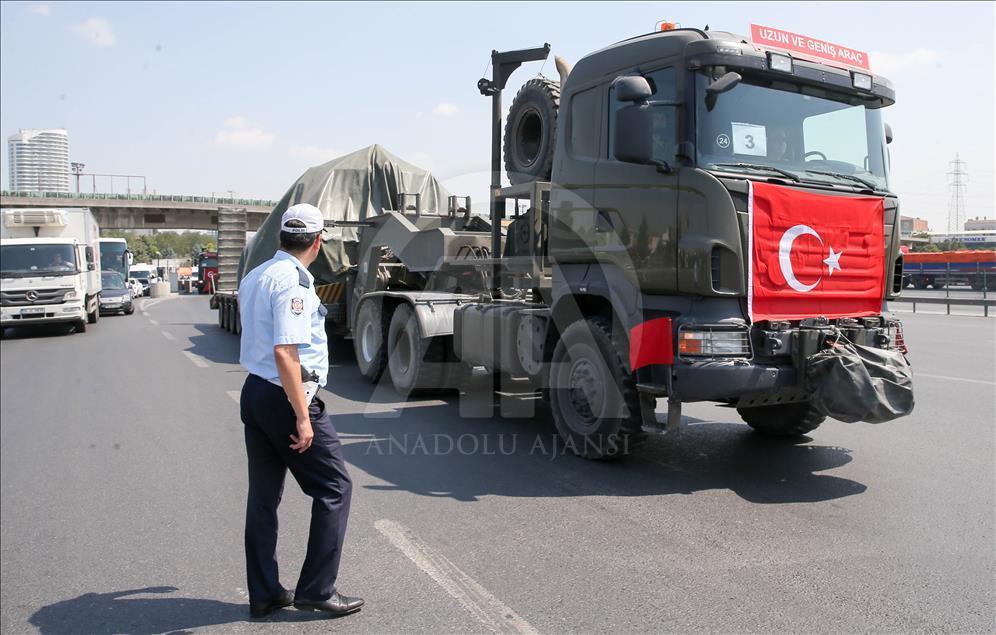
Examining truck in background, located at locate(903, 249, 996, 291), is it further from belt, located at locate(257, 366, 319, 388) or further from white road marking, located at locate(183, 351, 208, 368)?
belt, located at locate(257, 366, 319, 388)

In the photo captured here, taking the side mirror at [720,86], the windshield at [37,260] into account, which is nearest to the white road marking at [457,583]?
the side mirror at [720,86]

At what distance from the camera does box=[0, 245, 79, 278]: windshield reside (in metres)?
20.1

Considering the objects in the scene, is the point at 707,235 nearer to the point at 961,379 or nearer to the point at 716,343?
the point at 716,343

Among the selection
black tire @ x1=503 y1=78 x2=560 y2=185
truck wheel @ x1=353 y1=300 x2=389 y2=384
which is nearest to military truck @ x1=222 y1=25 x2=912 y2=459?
black tire @ x1=503 y1=78 x2=560 y2=185

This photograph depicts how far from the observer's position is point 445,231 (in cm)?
1073

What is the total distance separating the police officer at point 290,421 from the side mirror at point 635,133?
2.57 meters

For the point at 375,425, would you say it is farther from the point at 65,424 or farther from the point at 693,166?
the point at 693,166

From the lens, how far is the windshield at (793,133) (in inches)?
220

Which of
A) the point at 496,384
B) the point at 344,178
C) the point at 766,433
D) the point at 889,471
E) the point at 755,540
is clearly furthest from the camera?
the point at 344,178

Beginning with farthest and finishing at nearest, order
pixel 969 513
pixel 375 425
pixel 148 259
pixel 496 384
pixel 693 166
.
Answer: pixel 148 259 → pixel 496 384 → pixel 375 425 → pixel 693 166 → pixel 969 513

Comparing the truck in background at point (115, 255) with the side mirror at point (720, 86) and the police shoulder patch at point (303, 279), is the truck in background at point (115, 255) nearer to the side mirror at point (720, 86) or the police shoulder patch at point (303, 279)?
the side mirror at point (720, 86)

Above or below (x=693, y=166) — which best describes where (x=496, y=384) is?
below

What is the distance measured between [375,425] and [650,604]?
16.0 ft

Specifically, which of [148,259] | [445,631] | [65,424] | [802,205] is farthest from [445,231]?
[148,259]
